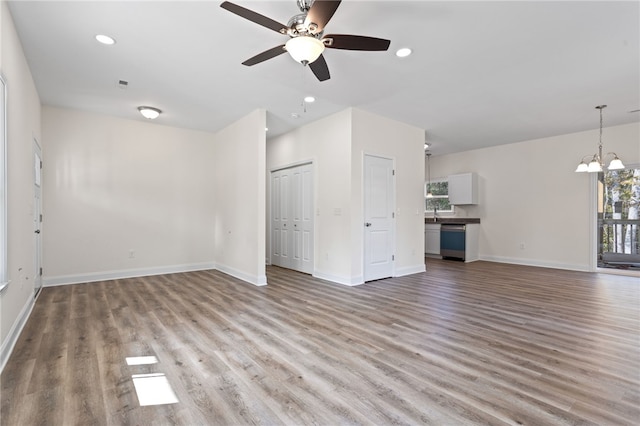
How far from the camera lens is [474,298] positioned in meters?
4.11

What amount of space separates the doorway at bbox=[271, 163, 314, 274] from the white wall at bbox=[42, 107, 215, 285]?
1.36 metres

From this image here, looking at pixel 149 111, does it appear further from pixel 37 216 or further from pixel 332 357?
pixel 332 357

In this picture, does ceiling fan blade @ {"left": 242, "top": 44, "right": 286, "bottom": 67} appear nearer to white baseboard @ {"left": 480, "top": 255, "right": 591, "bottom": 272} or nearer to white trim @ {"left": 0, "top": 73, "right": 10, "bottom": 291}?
white trim @ {"left": 0, "top": 73, "right": 10, "bottom": 291}

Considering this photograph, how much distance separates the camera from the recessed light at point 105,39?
2.89 metres

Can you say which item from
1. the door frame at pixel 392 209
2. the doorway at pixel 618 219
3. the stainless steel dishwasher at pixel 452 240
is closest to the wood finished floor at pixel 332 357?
the door frame at pixel 392 209

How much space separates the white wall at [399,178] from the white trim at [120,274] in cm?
330

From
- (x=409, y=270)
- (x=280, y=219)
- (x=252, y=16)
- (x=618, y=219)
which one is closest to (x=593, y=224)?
(x=618, y=219)

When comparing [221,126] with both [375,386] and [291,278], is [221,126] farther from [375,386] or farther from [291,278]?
[375,386]

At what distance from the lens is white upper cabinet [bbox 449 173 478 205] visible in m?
7.58

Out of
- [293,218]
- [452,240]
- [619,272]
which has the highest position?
[293,218]

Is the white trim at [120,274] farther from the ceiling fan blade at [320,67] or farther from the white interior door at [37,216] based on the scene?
the ceiling fan blade at [320,67]

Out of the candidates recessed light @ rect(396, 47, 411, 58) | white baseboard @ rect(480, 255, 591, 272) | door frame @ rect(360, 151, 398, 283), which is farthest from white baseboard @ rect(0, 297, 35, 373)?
white baseboard @ rect(480, 255, 591, 272)

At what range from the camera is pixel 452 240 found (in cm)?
761

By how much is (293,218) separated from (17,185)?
408cm
